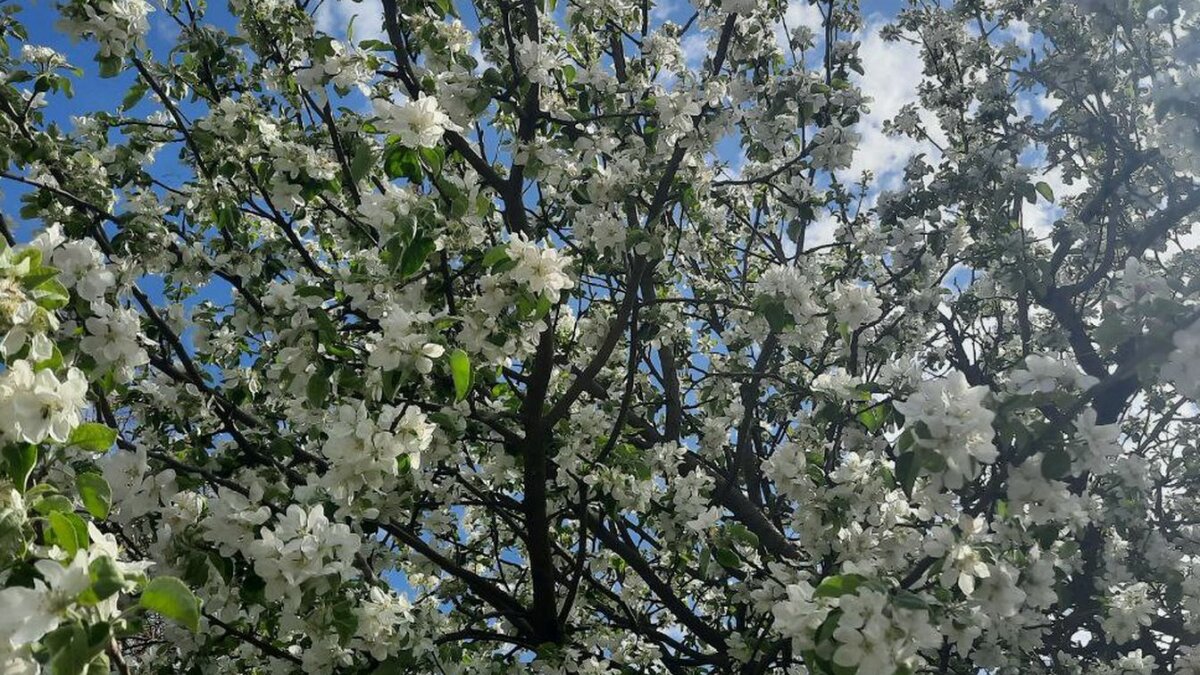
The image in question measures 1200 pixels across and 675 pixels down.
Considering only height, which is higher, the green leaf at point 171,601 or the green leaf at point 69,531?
the green leaf at point 69,531

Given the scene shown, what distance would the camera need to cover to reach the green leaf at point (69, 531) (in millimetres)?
1722

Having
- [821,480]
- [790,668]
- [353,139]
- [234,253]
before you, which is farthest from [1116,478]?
[234,253]

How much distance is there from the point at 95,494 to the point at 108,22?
98.5 inches

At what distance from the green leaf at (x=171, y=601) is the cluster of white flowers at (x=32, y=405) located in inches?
14.9

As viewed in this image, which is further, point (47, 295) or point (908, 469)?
point (908, 469)

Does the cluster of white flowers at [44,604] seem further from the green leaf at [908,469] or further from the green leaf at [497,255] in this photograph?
the green leaf at [908,469]

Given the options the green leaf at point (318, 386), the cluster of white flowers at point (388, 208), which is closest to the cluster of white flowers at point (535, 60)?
the cluster of white flowers at point (388, 208)

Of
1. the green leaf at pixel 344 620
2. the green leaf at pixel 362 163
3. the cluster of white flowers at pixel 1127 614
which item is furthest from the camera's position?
the cluster of white flowers at pixel 1127 614

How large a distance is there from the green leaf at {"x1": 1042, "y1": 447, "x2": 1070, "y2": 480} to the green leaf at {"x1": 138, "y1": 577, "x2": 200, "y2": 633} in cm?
215

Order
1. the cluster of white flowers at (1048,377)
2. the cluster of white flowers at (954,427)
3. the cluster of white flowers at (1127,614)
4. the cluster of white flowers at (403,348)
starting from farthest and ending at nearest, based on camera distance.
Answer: the cluster of white flowers at (1127,614)
the cluster of white flowers at (403,348)
the cluster of white flowers at (1048,377)
the cluster of white flowers at (954,427)

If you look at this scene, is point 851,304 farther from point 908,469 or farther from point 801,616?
point 801,616

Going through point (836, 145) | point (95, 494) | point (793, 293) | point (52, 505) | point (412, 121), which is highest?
point (836, 145)

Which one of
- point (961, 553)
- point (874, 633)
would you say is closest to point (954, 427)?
point (961, 553)

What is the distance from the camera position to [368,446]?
2.84 metres
